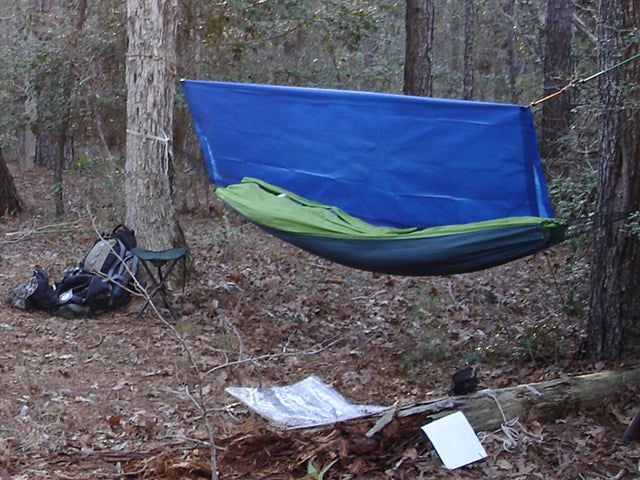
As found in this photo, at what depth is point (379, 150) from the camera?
480 cm

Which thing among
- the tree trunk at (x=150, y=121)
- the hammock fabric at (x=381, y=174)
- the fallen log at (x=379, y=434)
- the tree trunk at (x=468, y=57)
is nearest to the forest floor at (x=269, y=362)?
the fallen log at (x=379, y=434)

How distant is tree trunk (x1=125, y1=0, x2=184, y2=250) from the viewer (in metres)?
5.71

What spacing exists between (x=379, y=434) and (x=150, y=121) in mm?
3147

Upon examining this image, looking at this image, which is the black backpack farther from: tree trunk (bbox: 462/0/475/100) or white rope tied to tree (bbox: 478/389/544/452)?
tree trunk (bbox: 462/0/475/100)

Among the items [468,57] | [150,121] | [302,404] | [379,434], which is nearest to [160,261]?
[150,121]

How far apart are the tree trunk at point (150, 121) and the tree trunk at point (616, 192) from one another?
9.32 feet

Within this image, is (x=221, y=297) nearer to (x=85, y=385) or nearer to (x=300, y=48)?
(x=85, y=385)

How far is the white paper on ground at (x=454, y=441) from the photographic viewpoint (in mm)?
3281

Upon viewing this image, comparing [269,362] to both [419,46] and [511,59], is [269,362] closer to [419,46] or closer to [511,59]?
[419,46]

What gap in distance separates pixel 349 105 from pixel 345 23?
4.07 m

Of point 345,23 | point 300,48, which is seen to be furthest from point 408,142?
point 300,48

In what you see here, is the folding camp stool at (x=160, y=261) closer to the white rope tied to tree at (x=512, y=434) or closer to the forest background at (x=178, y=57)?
the forest background at (x=178, y=57)

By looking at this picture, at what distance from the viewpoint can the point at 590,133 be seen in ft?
18.5

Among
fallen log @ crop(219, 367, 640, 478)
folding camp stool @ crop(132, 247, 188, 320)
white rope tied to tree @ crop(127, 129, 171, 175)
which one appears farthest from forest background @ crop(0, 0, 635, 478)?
fallen log @ crop(219, 367, 640, 478)
